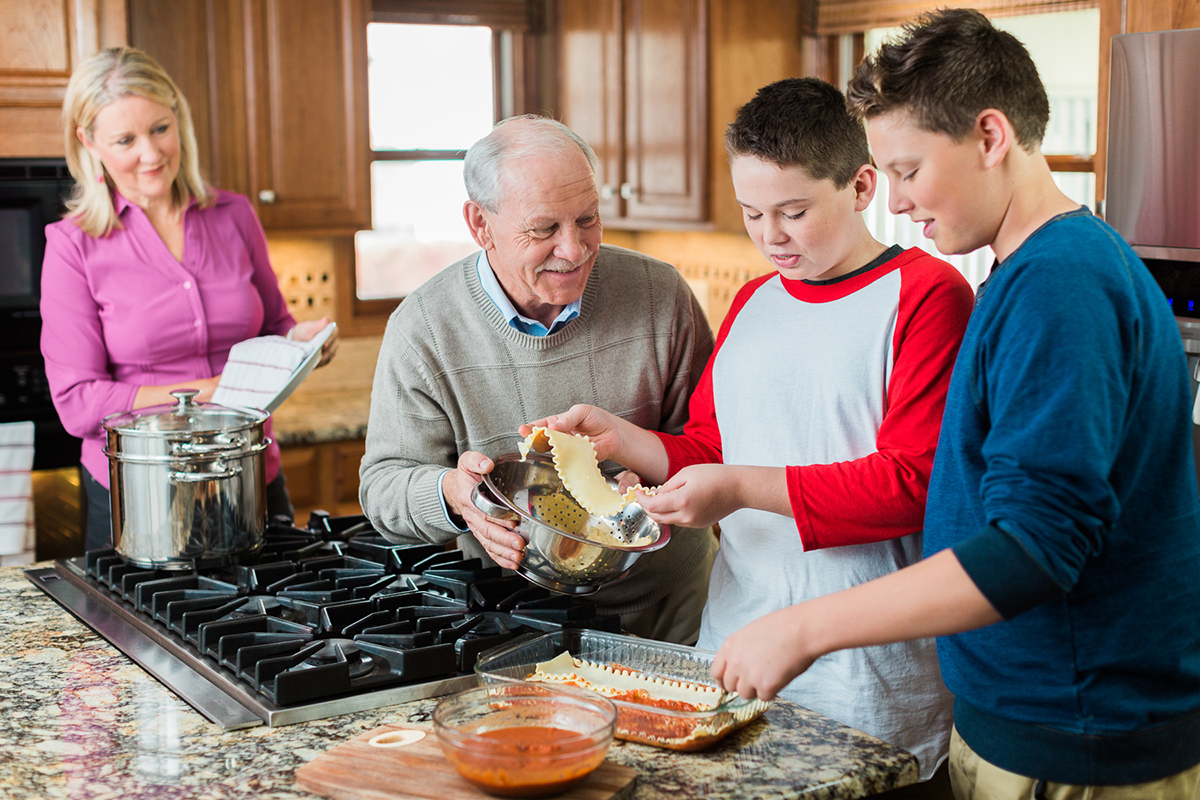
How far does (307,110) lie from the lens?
353cm

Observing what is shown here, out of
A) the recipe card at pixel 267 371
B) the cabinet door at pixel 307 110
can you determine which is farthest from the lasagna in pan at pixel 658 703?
the cabinet door at pixel 307 110

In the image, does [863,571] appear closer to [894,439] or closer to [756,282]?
[894,439]

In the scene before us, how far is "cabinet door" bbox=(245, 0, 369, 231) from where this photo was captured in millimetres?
3451

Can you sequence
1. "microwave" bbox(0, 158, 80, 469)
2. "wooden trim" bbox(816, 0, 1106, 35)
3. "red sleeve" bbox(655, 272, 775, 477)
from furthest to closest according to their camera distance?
"microwave" bbox(0, 158, 80, 469) → "wooden trim" bbox(816, 0, 1106, 35) → "red sleeve" bbox(655, 272, 775, 477)

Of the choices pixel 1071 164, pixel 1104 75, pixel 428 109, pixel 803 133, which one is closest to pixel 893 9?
pixel 1071 164

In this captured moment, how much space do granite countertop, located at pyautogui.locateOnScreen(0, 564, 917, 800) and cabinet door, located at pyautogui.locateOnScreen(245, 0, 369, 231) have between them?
7.87 feet

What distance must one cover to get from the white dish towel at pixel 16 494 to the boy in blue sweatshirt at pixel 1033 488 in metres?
2.36

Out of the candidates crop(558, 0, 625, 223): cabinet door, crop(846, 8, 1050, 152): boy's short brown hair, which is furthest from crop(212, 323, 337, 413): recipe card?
crop(558, 0, 625, 223): cabinet door

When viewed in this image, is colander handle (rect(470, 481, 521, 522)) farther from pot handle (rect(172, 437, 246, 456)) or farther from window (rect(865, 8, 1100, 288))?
window (rect(865, 8, 1100, 288))

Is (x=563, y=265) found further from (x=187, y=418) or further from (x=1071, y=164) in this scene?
(x=1071, y=164)

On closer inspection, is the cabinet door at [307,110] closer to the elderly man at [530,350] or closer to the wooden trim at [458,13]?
the wooden trim at [458,13]

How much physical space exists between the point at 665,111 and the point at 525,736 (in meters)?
2.78

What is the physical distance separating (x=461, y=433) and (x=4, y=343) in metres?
1.80

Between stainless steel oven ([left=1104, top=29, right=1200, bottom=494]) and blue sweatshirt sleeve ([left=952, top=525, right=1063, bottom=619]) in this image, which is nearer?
blue sweatshirt sleeve ([left=952, top=525, right=1063, bottom=619])
